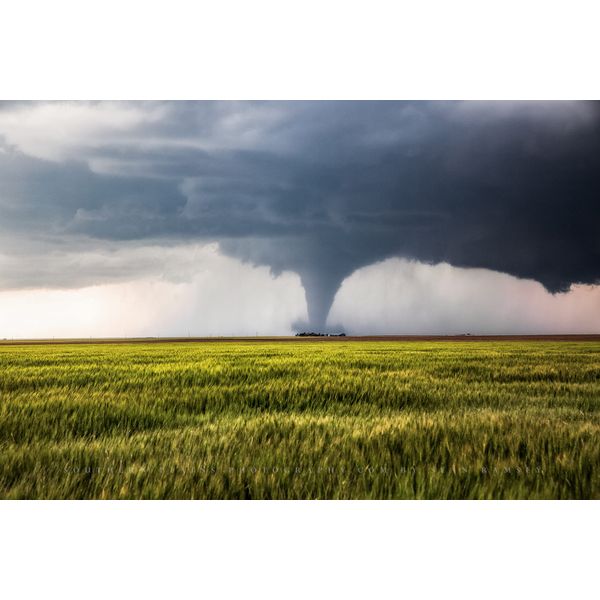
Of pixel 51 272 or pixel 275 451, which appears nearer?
pixel 275 451

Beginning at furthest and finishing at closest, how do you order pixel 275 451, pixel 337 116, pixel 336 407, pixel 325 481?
1. pixel 337 116
2. pixel 336 407
3. pixel 275 451
4. pixel 325 481

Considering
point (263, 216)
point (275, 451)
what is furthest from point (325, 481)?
point (263, 216)

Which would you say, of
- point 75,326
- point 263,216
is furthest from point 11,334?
point 263,216

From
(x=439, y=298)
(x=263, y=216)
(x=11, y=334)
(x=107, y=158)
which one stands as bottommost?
(x=11, y=334)

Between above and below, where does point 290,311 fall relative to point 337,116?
below

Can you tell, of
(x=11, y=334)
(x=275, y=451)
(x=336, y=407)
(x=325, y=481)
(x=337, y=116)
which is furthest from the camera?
(x=11, y=334)

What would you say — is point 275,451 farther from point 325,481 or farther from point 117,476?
point 117,476

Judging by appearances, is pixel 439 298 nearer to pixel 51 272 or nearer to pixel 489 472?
pixel 489 472
